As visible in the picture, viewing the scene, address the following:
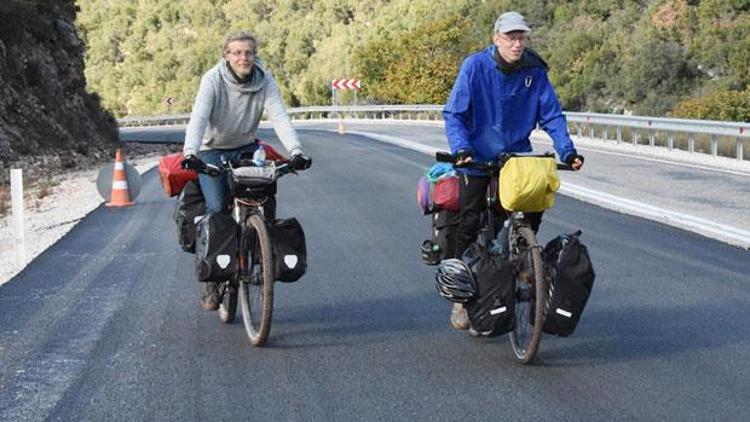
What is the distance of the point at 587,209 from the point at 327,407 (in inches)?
399

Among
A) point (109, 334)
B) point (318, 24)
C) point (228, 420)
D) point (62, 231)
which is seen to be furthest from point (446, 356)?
point (318, 24)

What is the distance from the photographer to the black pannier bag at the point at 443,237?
7016 millimetres

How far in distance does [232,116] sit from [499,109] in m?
1.79

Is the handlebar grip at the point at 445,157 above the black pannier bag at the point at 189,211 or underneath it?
above

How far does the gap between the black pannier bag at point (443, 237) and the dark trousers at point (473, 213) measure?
35mm

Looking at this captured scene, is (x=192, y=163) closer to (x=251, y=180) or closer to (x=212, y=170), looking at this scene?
(x=212, y=170)

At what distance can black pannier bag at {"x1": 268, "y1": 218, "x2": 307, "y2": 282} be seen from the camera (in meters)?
7.15

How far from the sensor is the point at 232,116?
7539 mm

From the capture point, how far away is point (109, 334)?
7637 mm

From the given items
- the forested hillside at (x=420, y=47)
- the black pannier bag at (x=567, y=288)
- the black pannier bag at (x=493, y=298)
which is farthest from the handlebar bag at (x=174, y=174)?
the forested hillside at (x=420, y=47)

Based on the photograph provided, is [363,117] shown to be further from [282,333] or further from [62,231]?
[282,333]

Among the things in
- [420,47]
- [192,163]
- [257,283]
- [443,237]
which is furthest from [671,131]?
[420,47]

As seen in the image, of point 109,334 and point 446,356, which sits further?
point 109,334

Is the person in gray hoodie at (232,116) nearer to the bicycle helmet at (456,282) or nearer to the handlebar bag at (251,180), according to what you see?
the handlebar bag at (251,180)
